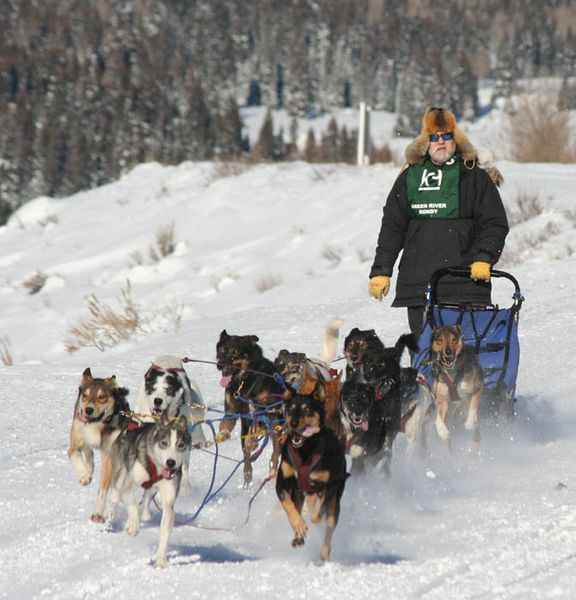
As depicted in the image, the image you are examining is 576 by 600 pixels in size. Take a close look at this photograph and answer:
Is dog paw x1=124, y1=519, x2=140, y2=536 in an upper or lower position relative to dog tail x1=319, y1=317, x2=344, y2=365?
lower

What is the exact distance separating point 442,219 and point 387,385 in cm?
116

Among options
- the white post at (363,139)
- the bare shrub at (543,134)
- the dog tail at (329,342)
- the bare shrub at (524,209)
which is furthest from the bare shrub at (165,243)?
the dog tail at (329,342)

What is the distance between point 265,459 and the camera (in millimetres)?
5934

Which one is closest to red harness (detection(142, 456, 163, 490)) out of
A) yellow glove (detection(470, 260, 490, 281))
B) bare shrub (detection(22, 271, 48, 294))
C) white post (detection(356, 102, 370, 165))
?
yellow glove (detection(470, 260, 490, 281))

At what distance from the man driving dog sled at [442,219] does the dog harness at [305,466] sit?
1821 mm

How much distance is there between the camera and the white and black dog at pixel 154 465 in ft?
13.2

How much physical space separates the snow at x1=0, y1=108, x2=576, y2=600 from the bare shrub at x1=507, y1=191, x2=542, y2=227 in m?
0.20

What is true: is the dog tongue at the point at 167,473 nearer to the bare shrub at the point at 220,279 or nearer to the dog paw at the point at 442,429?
the dog paw at the point at 442,429

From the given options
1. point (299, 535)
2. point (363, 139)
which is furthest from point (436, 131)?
point (363, 139)

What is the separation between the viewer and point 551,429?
6777mm

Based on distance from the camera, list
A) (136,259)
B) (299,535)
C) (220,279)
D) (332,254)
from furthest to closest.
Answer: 1. (136,259)
2. (220,279)
3. (332,254)
4. (299,535)

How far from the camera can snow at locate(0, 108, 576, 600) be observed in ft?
12.8

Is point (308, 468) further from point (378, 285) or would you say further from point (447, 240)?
point (447, 240)

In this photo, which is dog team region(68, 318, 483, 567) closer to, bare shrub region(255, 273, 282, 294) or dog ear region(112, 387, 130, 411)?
dog ear region(112, 387, 130, 411)
